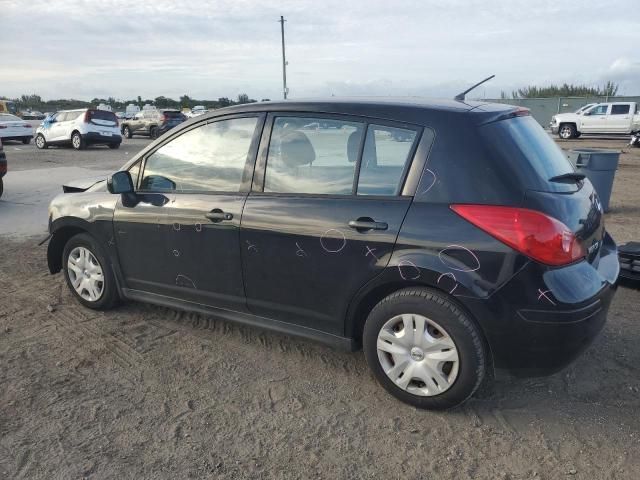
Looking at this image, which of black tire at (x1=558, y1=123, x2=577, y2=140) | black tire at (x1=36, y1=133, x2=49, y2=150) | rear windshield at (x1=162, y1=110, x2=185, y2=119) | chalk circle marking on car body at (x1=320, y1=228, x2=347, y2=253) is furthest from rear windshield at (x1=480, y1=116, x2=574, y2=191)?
rear windshield at (x1=162, y1=110, x2=185, y2=119)

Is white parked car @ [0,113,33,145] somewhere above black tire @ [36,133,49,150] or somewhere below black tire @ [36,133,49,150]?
above

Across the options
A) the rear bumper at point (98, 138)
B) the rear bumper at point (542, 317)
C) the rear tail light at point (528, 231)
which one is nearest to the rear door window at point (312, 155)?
the rear tail light at point (528, 231)

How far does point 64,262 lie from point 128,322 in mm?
834

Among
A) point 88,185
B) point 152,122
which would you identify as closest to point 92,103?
point 152,122

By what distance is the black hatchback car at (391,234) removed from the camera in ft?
8.86

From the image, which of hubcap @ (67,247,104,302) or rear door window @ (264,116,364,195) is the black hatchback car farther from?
hubcap @ (67,247,104,302)

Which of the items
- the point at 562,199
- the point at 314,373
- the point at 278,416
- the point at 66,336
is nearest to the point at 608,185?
the point at 562,199

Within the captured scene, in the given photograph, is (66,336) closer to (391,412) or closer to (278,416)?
(278,416)

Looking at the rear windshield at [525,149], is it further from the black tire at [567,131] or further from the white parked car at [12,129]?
the black tire at [567,131]

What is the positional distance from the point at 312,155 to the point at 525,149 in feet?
4.00

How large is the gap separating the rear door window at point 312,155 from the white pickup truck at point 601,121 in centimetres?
2499

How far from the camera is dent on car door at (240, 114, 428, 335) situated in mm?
2980

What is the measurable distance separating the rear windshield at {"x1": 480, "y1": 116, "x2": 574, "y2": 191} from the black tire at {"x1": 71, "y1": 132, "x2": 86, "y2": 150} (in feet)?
67.6

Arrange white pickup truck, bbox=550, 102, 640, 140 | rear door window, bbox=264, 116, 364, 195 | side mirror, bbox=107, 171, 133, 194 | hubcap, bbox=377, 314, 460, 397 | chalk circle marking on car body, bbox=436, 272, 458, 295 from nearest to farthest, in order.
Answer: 1. chalk circle marking on car body, bbox=436, 272, 458, 295
2. hubcap, bbox=377, 314, 460, 397
3. rear door window, bbox=264, 116, 364, 195
4. side mirror, bbox=107, 171, 133, 194
5. white pickup truck, bbox=550, 102, 640, 140
